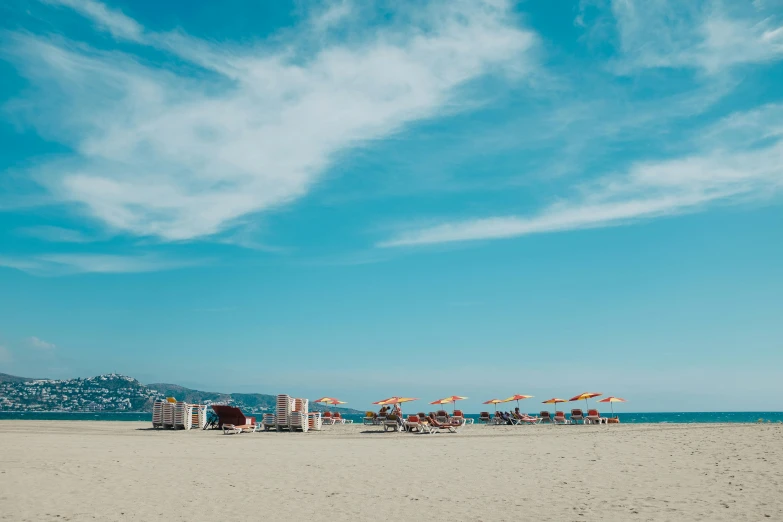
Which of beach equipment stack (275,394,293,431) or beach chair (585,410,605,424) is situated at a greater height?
beach equipment stack (275,394,293,431)

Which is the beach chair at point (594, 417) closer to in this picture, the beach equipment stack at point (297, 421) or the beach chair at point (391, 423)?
the beach chair at point (391, 423)

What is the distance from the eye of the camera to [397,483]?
10.5 m

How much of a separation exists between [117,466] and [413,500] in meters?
6.91

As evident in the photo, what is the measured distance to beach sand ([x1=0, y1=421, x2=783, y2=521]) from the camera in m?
7.95

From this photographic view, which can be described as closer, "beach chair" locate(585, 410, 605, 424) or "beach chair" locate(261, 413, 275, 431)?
"beach chair" locate(261, 413, 275, 431)

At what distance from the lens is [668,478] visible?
33.9 feet

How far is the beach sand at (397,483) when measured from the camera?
7953 millimetres

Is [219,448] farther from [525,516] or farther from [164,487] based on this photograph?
[525,516]

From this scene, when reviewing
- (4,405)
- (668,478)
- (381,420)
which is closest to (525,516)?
(668,478)

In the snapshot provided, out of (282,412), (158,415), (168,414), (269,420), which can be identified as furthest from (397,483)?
(158,415)

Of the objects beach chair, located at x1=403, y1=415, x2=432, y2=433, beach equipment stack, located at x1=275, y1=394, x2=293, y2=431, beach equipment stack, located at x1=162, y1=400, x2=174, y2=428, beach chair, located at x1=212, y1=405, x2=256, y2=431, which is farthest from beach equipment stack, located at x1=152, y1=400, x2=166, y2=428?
beach chair, located at x1=403, y1=415, x2=432, y2=433

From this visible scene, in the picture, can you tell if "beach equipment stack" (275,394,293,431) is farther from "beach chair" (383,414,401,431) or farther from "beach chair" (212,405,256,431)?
"beach chair" (383,414,401,431)

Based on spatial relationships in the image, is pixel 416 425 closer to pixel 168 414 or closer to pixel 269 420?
pixel 269 420

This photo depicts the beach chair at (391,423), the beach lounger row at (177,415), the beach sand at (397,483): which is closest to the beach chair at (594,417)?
the beach chair at (391,423)
